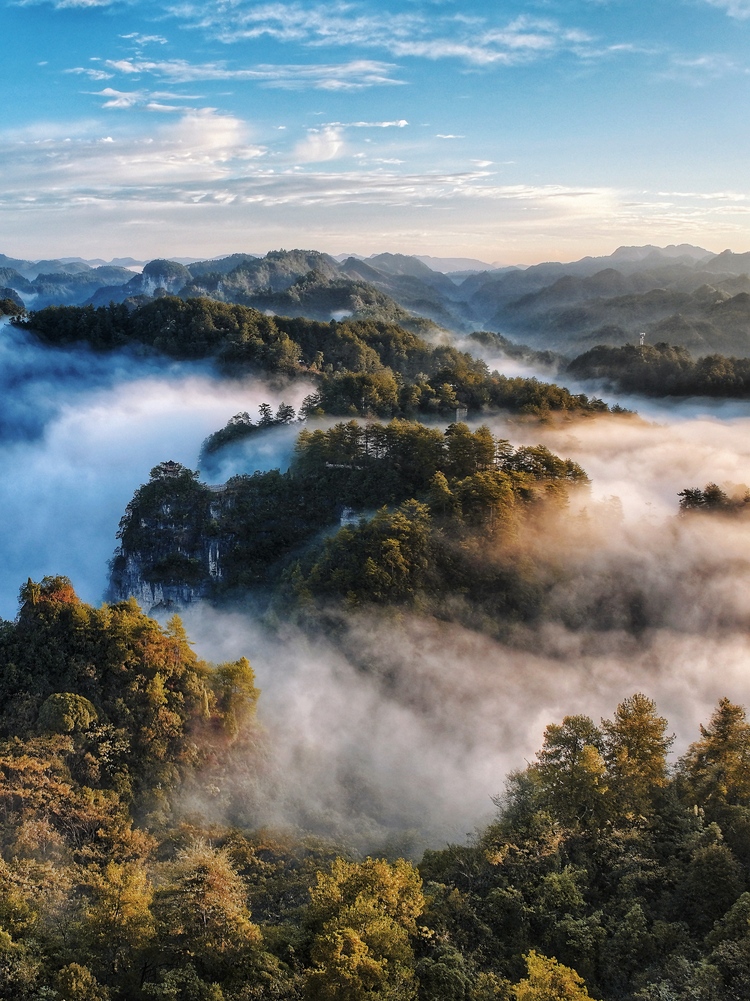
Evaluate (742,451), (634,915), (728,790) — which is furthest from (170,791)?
(742,451)

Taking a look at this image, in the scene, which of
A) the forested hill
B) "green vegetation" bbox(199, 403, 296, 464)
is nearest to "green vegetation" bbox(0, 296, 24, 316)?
the forested hill

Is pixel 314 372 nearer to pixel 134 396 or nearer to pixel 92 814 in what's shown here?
pixel 134 396

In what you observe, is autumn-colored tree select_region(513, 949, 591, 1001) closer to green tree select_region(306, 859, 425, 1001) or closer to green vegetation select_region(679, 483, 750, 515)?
→ green tree select_region(306, 859, 425, 1001)

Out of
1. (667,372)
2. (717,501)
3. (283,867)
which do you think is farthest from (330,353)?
(283,867)

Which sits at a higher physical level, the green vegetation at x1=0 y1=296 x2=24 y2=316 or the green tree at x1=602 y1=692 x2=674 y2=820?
the green vegetation at x1=0 y1=296 x2=24 y2=316

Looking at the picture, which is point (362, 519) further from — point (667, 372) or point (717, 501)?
point (667, 372)

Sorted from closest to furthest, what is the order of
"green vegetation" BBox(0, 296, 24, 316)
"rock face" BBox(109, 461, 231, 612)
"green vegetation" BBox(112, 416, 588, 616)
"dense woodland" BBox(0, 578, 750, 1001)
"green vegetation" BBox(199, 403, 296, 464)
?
"dense woodland" BBox(0, 578, 750, 1001) → "green vegetation" BBox(112, 416, 588, 616) → "rock face" BBox(109, 461, 231, 612) → "green vegetation" BBox(199, 403, 296, 464) → "green vegetation" BBox(0, 296, 24, 316)
